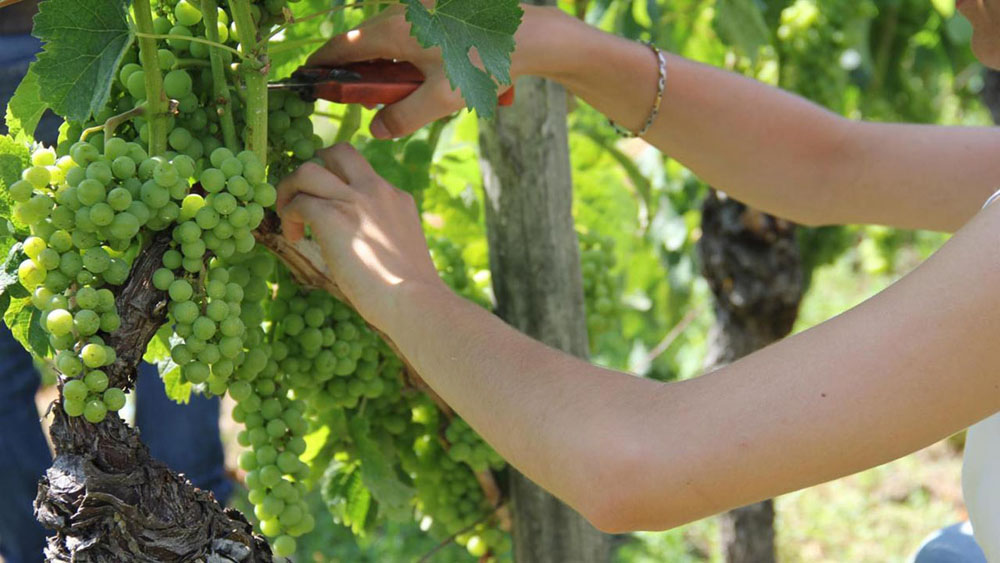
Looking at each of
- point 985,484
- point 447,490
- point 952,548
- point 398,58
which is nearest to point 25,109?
point 398,58

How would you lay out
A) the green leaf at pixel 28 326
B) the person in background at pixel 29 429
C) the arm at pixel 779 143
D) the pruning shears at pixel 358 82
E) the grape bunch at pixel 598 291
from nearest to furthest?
1. the green leaf at pixel 28 326
2. the pruning shears at pixel 358 82
3. the arm at pixel 779 143
4. the grape bunch at pixel 598 291
5. the person in background at pixel 29 429

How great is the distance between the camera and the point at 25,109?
0.94 meters

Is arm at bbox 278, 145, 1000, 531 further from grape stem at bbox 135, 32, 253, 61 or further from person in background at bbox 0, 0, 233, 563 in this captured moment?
person in background at bbox 0, 0, 233, 563

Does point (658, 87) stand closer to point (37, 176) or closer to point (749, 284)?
point (37, 176)

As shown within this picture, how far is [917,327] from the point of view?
0.82 meters

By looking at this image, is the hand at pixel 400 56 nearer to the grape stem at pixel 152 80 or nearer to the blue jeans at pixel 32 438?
the grape stem at pixel 152 80

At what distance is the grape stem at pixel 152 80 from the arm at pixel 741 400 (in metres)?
0.26

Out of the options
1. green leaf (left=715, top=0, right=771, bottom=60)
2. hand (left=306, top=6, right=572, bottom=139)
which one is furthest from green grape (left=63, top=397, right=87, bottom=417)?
green leaf (left=715, top=0, right=771, bottom=60)

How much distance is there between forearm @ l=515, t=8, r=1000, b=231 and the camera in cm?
137

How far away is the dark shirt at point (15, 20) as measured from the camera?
195cm

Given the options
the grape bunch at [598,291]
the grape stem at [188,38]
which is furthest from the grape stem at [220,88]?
the grape bunch at [598,291]

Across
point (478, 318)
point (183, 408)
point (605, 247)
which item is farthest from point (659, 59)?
point (183, 408)

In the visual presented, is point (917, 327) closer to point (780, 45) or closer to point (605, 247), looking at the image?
point (605, 247)

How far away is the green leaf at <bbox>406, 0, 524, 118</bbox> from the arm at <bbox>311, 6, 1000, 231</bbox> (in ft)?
1.03
